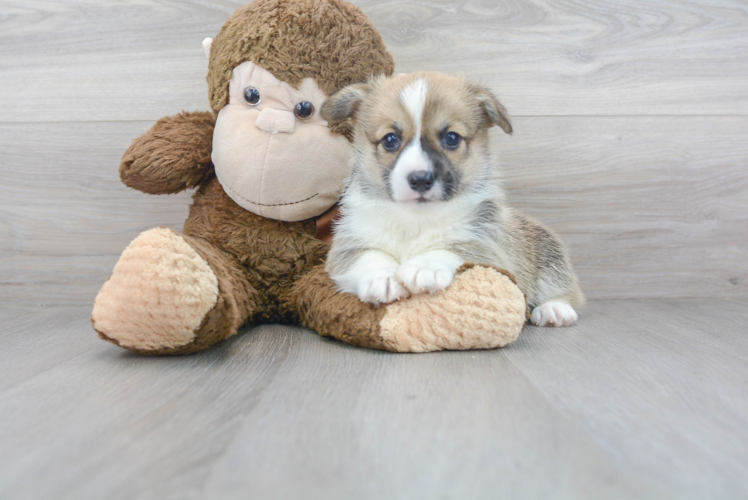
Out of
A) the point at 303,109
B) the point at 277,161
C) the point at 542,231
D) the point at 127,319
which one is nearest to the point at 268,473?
the point at 127,319

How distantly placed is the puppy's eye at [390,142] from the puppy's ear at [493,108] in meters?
0.28

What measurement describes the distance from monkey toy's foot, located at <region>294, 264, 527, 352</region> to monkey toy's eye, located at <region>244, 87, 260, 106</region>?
704mm

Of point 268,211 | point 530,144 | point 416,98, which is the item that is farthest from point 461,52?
point 268,211

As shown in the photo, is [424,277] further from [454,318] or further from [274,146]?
[274,146]

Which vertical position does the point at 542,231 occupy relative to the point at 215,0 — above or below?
below

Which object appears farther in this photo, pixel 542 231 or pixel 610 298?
pixel 610 298

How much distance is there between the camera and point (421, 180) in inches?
54.3

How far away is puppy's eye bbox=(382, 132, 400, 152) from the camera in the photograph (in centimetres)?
151

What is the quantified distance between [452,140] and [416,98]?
0.15 m

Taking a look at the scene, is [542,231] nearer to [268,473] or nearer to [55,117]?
[268,473]

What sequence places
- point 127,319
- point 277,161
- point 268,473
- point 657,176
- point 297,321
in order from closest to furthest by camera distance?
point 268,473
point 127,319
point 277,161
point 297,321
point 657,176

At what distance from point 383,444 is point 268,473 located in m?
0.18

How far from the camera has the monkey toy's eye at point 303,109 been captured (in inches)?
A: 63.7

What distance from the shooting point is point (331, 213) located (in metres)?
1.81
